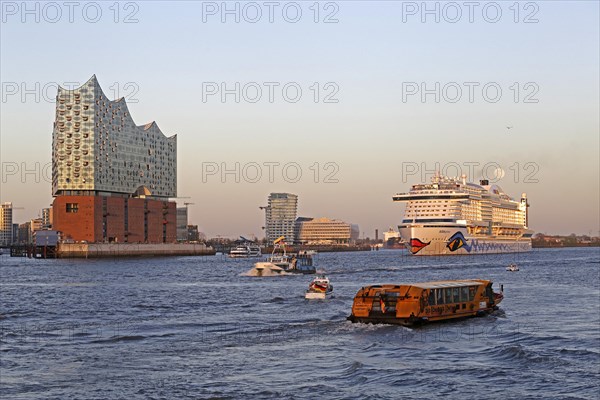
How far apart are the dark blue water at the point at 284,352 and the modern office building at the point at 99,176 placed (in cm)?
11885

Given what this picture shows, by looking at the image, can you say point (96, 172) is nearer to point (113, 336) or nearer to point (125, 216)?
point (125, 216)

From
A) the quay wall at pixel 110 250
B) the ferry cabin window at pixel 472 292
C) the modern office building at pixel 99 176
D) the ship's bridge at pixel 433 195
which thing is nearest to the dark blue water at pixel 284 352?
the ferry cabin window at pixel 472 292

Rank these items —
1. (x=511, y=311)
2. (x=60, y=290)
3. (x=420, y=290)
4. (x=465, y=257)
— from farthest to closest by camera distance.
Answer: (x=465, y=257) < (x=60, y=290) < (x=511, y=311) < (x=420, y=290)

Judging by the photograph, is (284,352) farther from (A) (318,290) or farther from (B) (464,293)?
(A) (318,290)

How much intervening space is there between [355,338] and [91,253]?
139m

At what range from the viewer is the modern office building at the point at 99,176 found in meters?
171

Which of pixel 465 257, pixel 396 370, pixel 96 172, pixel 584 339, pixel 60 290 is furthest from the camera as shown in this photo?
pixel 96 172

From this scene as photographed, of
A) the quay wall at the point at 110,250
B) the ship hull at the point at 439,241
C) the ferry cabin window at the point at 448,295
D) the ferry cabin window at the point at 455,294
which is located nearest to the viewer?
the ferry cabin window at the point at 448,295

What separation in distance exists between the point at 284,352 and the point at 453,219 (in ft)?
383

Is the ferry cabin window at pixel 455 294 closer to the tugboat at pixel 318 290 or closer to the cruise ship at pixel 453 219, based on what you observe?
the tugboat at pixel 318 290

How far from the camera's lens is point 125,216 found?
17925 centimetres

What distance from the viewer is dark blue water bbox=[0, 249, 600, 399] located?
25359 millimetres

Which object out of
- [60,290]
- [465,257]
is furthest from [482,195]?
[60,290]

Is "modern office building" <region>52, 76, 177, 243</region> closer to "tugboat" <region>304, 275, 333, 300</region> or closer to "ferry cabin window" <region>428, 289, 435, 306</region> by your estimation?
"tugboat" <region>304, 275, 333, 300</region>
